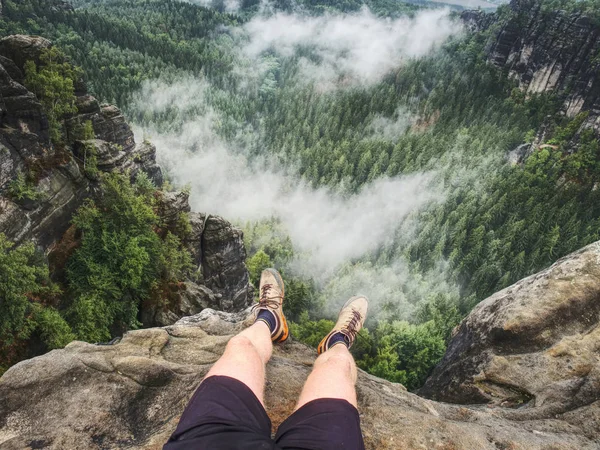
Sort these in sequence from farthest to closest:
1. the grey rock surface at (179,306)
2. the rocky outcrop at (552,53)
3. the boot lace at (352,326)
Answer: the rocky outcrop at (552,53)
the grey rock surface at (179,306)
the boot lace at (352,326)

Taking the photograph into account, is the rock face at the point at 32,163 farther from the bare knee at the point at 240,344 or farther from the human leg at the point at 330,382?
the human leg at the point at 330,382

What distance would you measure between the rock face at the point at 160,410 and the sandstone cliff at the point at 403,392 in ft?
0.07

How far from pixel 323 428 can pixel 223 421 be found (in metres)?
1.18

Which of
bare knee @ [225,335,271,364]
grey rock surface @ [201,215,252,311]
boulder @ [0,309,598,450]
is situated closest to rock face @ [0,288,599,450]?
boulder @ [0,309,598,450]

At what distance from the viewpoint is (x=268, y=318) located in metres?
9.11

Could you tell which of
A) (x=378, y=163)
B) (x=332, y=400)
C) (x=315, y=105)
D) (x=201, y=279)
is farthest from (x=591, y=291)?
(x=315, y=105)

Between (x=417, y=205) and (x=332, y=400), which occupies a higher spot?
(x=332, y=400)

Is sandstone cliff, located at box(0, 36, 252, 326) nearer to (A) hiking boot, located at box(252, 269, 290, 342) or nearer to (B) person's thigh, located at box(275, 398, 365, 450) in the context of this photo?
(A) hiking boot, located at box(252, 269, 290, 342)

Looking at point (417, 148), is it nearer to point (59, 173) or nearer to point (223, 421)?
point (59, 173)

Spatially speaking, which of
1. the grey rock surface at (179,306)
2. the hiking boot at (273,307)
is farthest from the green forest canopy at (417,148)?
the hiking boot at (273,307)

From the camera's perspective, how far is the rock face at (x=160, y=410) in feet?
19.8

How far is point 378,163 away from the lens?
427 ft

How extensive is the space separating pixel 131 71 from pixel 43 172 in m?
138

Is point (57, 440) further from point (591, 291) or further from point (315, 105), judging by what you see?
Answer: point (315, 105)
